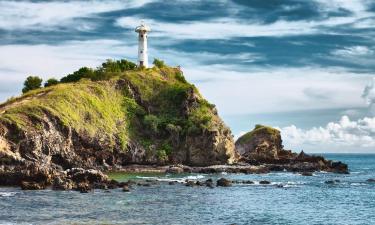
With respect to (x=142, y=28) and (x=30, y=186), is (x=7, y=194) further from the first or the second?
(x=142, y=28)

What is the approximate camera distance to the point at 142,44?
161 m

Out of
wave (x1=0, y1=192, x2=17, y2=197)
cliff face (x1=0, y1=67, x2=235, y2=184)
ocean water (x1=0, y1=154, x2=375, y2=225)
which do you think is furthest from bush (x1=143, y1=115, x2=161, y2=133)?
wave (x1=0, y1=192, x2=17, y2=197)

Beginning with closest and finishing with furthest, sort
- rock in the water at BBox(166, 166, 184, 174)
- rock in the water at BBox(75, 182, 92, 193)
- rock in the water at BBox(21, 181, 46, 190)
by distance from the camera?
rock in the water at BBox(75, 182, 92, 193), rock in the water at BBox(21, 181, 46, 190), rock in the water at BBox(166, 166, 184, 174)

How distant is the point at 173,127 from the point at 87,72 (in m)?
32.6

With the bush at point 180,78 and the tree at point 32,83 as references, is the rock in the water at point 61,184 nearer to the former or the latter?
the tree at point 32,83

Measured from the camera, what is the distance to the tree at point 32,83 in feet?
487

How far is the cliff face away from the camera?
10444cm

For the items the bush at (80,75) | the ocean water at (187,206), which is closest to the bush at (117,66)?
the bush at (80,75)

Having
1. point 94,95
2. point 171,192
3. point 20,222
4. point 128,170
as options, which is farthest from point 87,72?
point 20,222

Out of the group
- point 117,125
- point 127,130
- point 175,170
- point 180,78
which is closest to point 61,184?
point 175,170

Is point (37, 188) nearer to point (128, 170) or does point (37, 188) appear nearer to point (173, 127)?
point (128, 170)

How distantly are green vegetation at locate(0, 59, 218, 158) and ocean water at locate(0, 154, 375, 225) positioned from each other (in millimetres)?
43279

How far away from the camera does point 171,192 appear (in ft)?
246

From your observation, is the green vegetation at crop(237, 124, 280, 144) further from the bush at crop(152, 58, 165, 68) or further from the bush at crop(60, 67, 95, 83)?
the bush at crop(60, 67, 95, 83)
